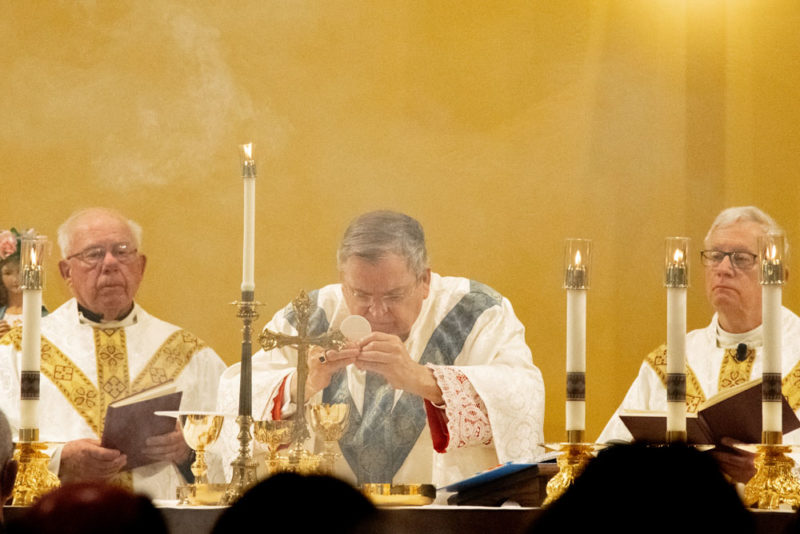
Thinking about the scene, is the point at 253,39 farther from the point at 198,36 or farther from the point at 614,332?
the point at 614,332

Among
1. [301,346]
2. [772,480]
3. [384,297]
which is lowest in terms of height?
[772,480]

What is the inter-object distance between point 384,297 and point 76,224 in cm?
143

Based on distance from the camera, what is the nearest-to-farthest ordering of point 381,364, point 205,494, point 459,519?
point 459,519
point 205,494
point 381,364

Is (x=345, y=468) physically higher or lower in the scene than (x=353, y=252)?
lower

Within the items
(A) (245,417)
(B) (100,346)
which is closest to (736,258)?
(A) (245,417)

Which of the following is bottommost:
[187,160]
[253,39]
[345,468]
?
[345,468]

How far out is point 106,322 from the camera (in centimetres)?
572

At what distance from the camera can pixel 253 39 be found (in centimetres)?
593

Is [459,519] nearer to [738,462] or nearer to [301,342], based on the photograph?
[301,342]

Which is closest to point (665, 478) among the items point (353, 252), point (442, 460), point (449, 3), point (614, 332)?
point (442, 460)

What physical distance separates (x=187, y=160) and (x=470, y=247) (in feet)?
4.31

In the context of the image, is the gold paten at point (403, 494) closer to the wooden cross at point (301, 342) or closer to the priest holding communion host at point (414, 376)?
the wooden cross at point (301, 342)

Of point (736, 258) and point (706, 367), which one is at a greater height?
point (736, 258)

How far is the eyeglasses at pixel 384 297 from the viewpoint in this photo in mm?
5234
